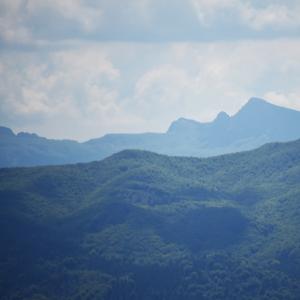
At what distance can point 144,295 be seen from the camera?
7795 inches

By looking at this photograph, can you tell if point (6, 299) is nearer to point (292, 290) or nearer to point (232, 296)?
point (232, 296)

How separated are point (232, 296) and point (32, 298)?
166ft

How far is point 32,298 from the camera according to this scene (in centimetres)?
19575

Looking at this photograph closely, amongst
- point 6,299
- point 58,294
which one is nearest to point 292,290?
point 58,294

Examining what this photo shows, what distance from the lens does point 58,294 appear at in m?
200

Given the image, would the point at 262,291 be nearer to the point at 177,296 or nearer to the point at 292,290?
the point at 292,290

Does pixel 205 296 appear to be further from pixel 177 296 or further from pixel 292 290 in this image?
pixel 292 290

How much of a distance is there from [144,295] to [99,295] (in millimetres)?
12108

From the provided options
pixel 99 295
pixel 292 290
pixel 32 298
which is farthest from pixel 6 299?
pixel 292 290

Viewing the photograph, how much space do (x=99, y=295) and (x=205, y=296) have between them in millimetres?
27322

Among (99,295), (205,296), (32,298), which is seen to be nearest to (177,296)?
(205,296)

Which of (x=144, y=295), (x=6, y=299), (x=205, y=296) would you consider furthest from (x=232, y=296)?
(x=6, y=299)

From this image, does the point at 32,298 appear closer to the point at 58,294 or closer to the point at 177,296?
the point at 58,294

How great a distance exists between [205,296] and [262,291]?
575 inches
